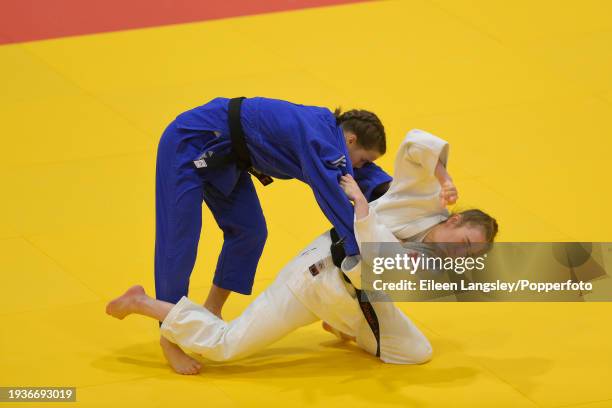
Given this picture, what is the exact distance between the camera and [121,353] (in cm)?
491

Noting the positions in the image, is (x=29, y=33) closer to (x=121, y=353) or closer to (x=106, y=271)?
(x=106, y=271)

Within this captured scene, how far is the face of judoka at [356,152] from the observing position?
15.9 ft

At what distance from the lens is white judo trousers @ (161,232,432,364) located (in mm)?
4660

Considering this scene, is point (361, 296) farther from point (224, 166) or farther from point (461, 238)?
point (224, 166)

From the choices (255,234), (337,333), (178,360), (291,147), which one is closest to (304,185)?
(255,234)

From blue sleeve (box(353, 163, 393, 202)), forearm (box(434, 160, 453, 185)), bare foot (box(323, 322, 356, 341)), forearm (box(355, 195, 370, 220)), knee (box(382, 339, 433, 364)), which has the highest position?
blue sleeve (box(353, 163, 393, 202))

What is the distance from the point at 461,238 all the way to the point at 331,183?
20.7 inches

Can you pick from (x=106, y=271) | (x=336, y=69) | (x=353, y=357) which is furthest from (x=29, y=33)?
(x=353, y=357)

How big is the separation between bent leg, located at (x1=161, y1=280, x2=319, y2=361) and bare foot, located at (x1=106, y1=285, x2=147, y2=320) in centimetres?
18

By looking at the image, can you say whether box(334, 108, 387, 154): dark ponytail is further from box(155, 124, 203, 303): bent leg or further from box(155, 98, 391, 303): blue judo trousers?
box(155, 124, 203, 303): bent leg

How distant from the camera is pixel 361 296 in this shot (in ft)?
15.3

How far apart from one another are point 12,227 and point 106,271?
66cm

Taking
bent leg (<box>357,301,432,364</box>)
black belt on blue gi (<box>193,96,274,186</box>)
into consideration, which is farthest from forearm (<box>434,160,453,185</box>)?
black belt on blue gi (<box>193,96,274,186</box>)

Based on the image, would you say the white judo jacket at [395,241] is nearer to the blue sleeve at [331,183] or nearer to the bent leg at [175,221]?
the blue sleeve at [331,183]
